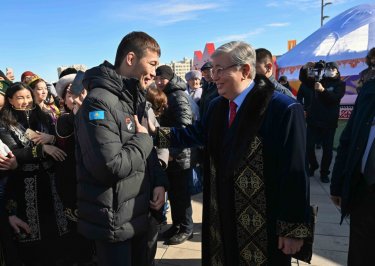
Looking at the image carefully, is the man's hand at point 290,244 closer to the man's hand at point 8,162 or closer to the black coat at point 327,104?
the man's hand at point 8,162

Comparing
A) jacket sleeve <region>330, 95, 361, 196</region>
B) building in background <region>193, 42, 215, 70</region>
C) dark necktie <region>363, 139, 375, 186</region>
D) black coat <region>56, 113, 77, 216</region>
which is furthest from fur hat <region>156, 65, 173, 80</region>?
building in background <region>193, 42, 215, 70</region>

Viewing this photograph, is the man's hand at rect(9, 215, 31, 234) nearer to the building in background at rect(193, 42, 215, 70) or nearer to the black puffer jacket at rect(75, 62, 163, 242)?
the black puffer jacket at rect(75, 62, 163, 242)

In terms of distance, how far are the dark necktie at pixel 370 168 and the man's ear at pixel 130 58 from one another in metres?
1.63

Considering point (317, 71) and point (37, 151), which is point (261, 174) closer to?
point (37, 151)

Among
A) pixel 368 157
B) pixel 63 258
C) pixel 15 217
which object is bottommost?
pixel 63 258

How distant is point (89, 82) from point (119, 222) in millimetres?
832

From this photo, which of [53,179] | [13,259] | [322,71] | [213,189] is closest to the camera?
[213,189]

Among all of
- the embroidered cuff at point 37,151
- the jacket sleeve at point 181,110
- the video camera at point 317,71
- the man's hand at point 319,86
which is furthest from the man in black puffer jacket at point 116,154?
the video camera at point 317,71

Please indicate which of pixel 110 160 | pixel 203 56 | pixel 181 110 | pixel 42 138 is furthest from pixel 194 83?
pixel 203 56

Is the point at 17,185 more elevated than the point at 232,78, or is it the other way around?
the point at 232,78

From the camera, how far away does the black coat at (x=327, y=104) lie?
5.66m

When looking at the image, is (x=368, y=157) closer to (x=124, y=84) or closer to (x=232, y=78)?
(x=232, y=78)

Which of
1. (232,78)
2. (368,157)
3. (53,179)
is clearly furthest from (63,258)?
(368,157)

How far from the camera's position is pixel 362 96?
2238mm
